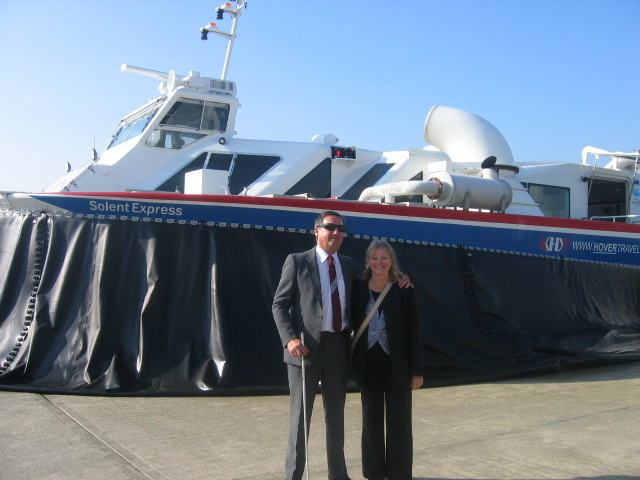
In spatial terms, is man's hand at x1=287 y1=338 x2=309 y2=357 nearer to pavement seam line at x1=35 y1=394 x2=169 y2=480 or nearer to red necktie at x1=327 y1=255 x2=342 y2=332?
red necktie at x1=327 y1=255 x2=342 y2=332

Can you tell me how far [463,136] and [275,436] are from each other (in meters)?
6.04

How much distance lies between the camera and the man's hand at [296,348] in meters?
3.14

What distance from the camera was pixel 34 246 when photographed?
5.59 metres

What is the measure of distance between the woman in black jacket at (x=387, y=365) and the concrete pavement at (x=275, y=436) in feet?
0.92

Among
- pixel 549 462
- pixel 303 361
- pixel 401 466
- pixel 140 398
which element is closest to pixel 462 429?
pixel 549 462

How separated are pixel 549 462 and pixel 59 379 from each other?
364cm

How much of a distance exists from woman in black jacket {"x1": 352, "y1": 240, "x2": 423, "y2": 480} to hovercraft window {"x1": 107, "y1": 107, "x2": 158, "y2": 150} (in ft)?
18.9

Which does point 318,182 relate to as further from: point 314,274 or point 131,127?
point 314,274

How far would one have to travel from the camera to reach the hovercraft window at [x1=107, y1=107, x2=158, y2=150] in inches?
331

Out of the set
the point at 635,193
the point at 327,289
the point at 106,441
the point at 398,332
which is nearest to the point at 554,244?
the point at 635,193

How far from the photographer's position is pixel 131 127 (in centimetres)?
875

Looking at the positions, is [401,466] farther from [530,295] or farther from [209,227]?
[530,295]

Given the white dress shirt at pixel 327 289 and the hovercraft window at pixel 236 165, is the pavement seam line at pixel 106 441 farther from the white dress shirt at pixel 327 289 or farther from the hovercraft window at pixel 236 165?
the hovercraft window at pixel 236 165

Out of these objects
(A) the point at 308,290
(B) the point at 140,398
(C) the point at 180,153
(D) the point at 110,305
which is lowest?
(B) the point at 140,398
